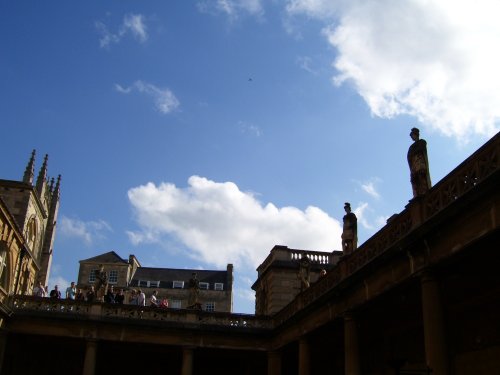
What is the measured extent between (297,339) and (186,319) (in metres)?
6.36

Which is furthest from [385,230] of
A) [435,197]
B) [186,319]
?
[186,319]

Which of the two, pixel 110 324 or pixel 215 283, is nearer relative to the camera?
pixel 110 324

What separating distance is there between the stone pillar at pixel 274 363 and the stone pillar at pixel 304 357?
175 inches

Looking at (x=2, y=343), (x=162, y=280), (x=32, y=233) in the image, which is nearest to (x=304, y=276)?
(x=2, y=343)

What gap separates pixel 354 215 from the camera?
18578 mm

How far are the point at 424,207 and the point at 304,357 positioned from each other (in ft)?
33.7

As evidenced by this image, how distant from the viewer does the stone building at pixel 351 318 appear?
1171 centimetres

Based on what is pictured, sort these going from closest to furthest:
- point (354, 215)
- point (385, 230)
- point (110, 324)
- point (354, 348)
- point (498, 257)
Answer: point (498, 257), point (385, 230), point (354, 348), point (354, 215), point (110, 324)

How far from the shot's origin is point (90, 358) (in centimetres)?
2409

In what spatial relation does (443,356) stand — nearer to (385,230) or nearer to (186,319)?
(385,230)

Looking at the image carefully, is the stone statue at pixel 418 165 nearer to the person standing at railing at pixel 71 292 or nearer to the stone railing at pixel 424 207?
the stone railing at pixel 424 207

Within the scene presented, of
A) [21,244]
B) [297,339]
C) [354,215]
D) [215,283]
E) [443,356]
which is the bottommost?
[443,356]

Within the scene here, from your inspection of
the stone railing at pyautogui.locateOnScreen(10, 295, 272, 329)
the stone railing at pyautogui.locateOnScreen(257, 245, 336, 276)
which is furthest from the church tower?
the stone railing at pyautogui.locateOnScreen(257, 245, 336, 276)

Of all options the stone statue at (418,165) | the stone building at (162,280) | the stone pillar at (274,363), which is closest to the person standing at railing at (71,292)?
the stone pillar at (274,363)
